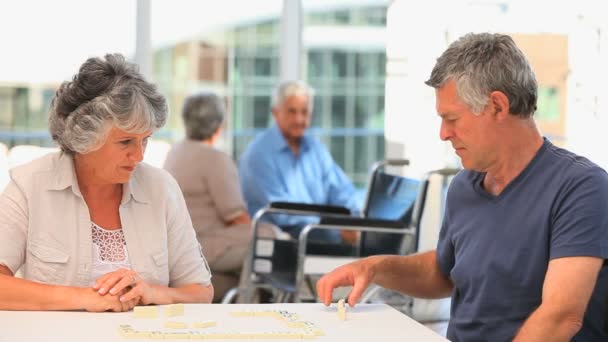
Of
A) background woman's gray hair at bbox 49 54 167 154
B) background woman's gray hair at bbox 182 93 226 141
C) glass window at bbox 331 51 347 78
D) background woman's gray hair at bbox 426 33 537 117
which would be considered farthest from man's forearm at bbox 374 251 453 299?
glass window at bbox 331 51 347 78

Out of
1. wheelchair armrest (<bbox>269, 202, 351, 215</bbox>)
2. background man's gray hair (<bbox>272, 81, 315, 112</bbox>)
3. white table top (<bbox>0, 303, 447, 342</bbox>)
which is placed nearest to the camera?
white table top (<bbox>0, 303, 447, 342</bbox>)

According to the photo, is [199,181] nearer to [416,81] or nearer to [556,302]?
[416,81]

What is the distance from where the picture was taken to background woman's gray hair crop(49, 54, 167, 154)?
99.0 inches

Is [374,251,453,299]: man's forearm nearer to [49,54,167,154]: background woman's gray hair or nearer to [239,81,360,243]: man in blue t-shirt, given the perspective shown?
[49,54,167,154]: background woman's gray hair

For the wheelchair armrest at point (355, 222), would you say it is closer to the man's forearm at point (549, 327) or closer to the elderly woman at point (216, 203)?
the elderly woman at point (216, 203)

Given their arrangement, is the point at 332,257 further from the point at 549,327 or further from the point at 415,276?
the point at 549,327

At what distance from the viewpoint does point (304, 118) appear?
5.53 m

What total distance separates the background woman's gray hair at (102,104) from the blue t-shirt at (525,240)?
777 millimetres

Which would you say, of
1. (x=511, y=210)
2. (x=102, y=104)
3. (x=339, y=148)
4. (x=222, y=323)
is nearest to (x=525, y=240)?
(x=511, y=210)

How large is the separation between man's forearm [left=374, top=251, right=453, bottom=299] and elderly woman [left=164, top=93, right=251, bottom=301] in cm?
229

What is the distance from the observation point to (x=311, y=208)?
4809mm

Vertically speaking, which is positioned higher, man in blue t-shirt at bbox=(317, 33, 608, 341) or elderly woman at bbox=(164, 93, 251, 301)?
man in blue t-shirt at bbox=(317, 33, 608, 341)

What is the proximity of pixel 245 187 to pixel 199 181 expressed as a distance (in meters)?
0.52

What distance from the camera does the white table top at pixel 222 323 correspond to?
6.75 ft
